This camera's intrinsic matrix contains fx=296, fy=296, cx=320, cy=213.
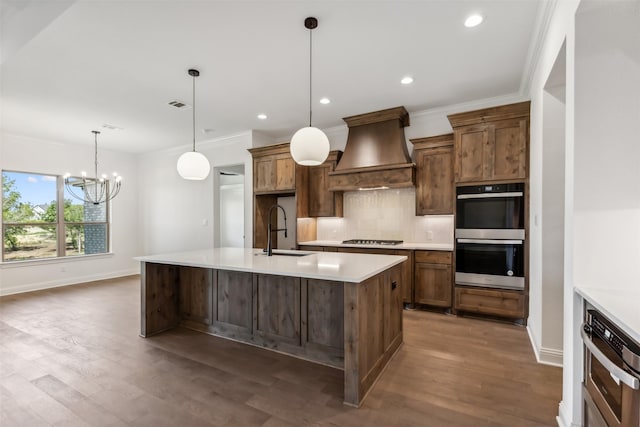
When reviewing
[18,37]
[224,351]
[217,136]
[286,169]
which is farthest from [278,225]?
[18,37]

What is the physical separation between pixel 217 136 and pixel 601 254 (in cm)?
562

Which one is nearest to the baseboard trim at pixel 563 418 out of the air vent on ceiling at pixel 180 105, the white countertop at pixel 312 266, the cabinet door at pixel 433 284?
the white countertop at pixel 312 266

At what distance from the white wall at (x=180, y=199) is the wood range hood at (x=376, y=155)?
1.88m

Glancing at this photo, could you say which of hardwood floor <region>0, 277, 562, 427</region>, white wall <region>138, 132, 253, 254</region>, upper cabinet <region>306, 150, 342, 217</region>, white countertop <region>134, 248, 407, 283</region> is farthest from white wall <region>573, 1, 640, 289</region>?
white wall <region>138, 132, 253, 254</region>

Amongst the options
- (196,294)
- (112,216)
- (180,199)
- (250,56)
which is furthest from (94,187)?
(250,56)

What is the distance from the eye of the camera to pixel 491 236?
3.51m

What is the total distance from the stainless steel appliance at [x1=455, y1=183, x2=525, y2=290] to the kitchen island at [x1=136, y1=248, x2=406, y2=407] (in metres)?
1.26

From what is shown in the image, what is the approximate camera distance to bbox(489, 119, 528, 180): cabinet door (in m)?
3.35

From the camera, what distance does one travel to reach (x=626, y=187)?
1575mm

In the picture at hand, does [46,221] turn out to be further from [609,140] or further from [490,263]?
[609,140]

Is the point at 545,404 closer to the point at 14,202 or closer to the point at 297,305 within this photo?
the point at 297,305

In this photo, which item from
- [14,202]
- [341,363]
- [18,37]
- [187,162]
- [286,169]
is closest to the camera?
[18,37]

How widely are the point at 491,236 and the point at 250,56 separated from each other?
3312 mm

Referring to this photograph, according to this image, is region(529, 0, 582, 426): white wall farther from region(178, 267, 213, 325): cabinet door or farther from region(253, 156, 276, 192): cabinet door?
region(253, 156, 276, 192): cabinet door
